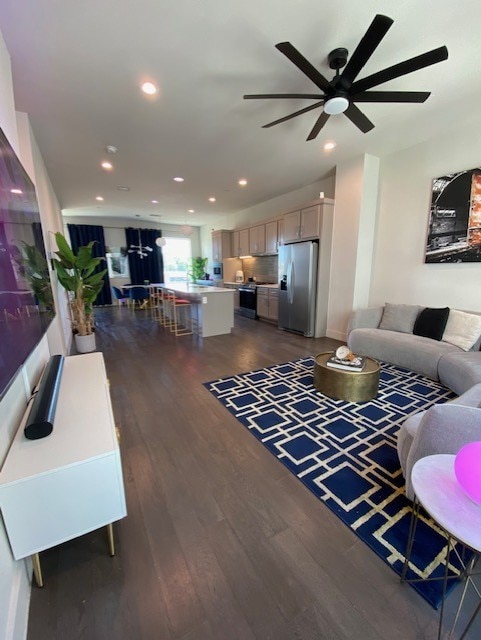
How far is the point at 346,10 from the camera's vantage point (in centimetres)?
174

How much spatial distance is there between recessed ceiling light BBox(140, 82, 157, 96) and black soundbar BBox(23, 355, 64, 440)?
2.62 meters

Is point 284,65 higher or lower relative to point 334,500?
higher

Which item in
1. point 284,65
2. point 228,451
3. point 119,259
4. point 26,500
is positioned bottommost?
point 228,451

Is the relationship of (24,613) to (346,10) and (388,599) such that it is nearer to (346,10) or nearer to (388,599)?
(388,599)

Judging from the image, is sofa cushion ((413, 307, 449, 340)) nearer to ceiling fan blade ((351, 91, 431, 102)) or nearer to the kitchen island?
ceiling fan blade ((351, 91, 431, 102))

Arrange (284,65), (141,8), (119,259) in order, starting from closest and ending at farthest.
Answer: (141,8), (284,65), (119,259)

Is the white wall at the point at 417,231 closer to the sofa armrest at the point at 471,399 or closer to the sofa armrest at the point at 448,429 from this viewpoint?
the sofa armrest at the point at 471,399

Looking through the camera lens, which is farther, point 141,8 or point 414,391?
point 414,391

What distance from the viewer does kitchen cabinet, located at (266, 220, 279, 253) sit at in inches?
237

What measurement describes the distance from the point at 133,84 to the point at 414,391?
416 centimetres

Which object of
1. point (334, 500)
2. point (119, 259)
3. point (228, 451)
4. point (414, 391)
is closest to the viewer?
point (334, 500)

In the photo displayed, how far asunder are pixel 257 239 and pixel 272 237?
617mm

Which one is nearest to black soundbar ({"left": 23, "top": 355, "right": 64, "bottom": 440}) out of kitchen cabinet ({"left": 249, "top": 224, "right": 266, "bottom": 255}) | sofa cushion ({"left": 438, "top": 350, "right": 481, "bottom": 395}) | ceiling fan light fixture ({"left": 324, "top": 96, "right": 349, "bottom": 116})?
ceiling fan light fixture ({"left": 324, "top": 96, "right": 349, "bottom": 116})

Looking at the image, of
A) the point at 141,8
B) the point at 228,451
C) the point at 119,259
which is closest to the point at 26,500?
the point at 228,451
